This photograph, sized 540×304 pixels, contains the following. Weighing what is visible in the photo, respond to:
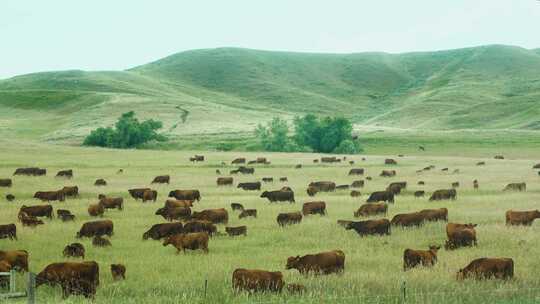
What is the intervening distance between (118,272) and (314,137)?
253ft

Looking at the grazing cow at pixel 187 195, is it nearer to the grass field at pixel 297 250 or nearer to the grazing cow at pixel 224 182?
the grass field at pixel 297 250

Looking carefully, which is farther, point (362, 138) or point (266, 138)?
point (362, 138)

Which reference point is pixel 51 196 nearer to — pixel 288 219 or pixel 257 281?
pixel 288 219

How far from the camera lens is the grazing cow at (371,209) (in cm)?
2519

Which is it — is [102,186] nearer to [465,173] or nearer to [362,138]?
[465,173]

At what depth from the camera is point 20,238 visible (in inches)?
813

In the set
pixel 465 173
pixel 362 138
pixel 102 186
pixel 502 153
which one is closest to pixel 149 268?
pixel 102 186

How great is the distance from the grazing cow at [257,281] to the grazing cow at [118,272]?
2.56m

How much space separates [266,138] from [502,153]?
29.6 m

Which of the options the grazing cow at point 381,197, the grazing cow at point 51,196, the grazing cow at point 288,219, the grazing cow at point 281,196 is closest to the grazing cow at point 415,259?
the grazing cow at point 288,219

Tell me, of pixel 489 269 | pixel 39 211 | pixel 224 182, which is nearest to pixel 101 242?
pixel 39 211

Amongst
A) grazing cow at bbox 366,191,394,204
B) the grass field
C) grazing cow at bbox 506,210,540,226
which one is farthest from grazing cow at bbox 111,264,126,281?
grazing cow at bbox 366,191,394,204

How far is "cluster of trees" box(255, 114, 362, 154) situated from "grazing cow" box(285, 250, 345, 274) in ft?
235

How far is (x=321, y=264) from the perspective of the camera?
15.9 metres
